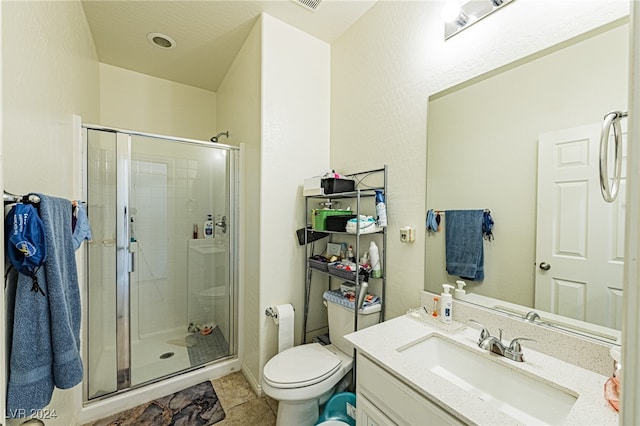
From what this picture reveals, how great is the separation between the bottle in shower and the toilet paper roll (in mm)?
886

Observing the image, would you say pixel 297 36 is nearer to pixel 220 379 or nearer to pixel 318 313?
pixel 318 313

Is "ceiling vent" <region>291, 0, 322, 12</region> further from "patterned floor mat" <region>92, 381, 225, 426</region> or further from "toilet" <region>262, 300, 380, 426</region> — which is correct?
"patterned floor mat" <region>92, 381, 225, 426</region>

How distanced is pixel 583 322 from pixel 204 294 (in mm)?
2359

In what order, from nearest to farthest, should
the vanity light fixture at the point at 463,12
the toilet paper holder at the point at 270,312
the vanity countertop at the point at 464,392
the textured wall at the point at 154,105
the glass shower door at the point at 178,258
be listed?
the vanity countertop at the point at 464,392 < the vanity light fixture at the point at 463,12 < the toilet paper holder at the point at 270,312 < the glass shower door at the point at 178,258 < the textured wall at the point at 154,105

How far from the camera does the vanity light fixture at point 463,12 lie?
47.6 inches

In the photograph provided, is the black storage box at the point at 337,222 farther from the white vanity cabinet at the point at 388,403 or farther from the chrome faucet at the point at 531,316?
the chrome faucet at the point at 531,316

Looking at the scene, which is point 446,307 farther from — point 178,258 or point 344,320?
point 178,258

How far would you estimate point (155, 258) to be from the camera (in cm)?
215

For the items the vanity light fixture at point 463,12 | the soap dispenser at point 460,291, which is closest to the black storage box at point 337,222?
the soap dispenser at point 460,291

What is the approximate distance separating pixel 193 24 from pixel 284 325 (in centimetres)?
224

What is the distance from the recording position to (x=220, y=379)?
2016mm

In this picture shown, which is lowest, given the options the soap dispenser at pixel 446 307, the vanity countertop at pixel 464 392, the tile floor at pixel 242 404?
the tile floor at pixel 242 404

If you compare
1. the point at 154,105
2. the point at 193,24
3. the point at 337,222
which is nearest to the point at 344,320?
the point at 337,222

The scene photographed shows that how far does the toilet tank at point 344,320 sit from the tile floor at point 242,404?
1.91 feet
